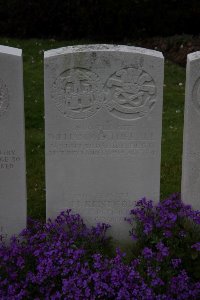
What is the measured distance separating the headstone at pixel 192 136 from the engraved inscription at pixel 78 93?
774 mm

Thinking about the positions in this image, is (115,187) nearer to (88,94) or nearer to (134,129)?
(134,129)

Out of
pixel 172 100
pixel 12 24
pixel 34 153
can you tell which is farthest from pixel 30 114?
pixel 12 24

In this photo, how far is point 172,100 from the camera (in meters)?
9.48

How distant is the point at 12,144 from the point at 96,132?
2.45ft

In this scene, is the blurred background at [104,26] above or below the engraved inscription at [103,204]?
above

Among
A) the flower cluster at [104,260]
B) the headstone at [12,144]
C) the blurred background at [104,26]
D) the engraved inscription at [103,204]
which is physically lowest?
the flower cluster at [104,260]

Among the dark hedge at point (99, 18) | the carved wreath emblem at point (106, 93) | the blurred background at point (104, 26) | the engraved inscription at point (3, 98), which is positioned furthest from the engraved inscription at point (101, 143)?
the dark hedge at point (99, 18)

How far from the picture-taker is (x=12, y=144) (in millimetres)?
5020

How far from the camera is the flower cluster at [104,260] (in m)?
4.46

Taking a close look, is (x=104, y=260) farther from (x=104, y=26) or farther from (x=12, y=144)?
(x=104, y=26)

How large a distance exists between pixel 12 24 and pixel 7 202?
29.3 ft

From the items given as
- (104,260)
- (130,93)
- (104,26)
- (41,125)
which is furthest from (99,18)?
(104,260)

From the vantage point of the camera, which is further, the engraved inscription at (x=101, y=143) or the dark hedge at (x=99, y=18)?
the dark hedge at (x=99, y=18)

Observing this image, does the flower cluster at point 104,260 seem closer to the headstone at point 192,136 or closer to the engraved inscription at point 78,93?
the headstone at point 192,136
